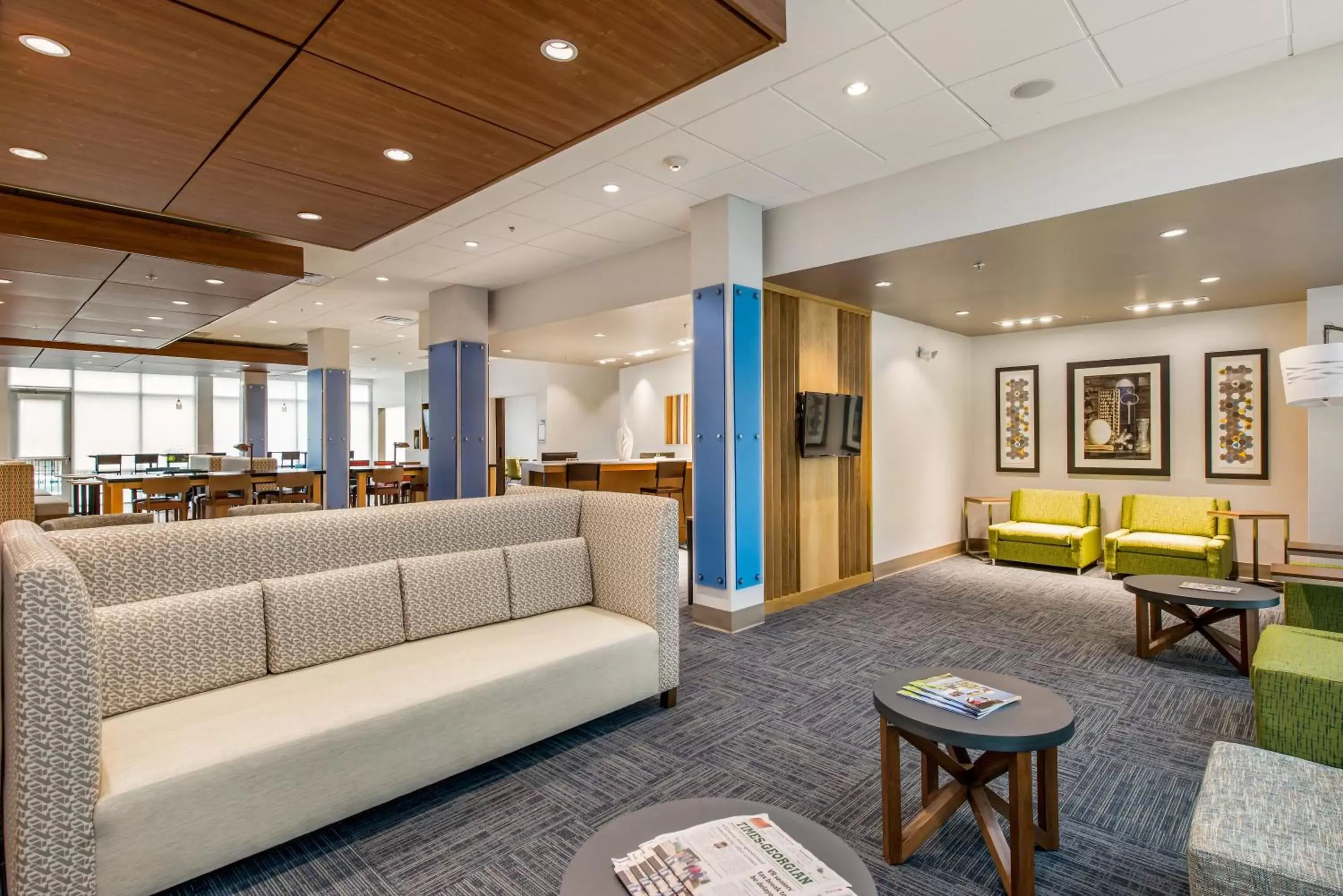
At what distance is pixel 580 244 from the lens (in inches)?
249

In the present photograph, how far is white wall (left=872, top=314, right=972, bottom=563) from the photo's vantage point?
6773mm

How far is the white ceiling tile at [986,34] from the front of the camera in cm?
288

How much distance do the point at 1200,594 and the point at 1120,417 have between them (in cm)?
405

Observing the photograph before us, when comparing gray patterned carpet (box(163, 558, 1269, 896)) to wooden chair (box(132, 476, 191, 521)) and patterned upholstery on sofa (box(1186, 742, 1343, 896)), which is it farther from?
wooden chair (box(132, 476, 191, 521))

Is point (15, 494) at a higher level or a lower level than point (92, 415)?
lower

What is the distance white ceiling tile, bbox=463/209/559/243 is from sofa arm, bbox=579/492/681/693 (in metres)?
3.01

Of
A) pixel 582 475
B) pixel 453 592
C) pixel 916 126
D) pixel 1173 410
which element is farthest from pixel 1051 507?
pixel 453 592

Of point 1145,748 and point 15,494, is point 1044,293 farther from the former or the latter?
point 15,494

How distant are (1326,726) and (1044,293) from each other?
14.8 feet

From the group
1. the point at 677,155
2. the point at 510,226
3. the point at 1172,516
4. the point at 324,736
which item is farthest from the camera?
the point at 1172,516

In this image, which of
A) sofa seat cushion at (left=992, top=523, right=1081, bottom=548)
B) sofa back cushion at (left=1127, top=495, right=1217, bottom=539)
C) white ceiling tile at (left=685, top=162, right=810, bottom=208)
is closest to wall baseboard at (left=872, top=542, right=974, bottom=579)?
sofa seat cushion at (left=992, top=523, right=1081, bottom=548)

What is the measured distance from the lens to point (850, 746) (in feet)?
9.96

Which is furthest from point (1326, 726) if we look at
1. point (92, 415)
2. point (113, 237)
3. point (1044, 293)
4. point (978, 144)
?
point (92, 415)

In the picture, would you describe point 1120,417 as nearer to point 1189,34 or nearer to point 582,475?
point 1189,34
